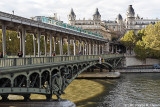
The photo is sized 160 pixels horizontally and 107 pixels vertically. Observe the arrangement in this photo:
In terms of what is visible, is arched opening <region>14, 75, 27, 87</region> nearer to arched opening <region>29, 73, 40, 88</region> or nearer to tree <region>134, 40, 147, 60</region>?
arched opening <region>29, 73, 40, 88</region>

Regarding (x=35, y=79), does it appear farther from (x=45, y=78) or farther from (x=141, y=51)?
(x=141, y=51)

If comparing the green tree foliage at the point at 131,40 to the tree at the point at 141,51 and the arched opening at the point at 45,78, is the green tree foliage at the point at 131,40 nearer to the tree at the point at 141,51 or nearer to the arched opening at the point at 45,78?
the tree at the point at 141,51

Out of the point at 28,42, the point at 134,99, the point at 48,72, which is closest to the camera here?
the point at 48,72

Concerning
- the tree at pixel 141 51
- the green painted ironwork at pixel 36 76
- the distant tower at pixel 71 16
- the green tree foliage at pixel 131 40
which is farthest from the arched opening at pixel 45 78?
the distant tower at pixel 71 16

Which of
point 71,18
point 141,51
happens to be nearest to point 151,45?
point 141,51

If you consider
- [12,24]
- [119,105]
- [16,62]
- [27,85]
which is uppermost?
[12,24]

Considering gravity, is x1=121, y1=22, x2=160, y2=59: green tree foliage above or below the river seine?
above

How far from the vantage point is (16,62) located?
19641mm

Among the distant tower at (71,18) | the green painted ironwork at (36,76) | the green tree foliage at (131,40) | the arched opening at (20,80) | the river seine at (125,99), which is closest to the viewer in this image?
the green painted ironwork at (36,76)

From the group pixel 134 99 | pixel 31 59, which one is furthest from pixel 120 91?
pixel 31 59

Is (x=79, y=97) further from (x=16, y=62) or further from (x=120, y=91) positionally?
(x=16, y=62)

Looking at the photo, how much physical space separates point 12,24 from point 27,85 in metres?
7.08

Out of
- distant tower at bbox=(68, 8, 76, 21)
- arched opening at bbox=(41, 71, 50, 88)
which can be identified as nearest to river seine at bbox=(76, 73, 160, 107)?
arched opening at bbox=(41, 71, 50, 88)

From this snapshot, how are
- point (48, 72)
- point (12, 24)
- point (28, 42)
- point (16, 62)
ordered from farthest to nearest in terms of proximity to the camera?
point (28, 42), point (48, 72), point (12, 24), point (16, 62)
